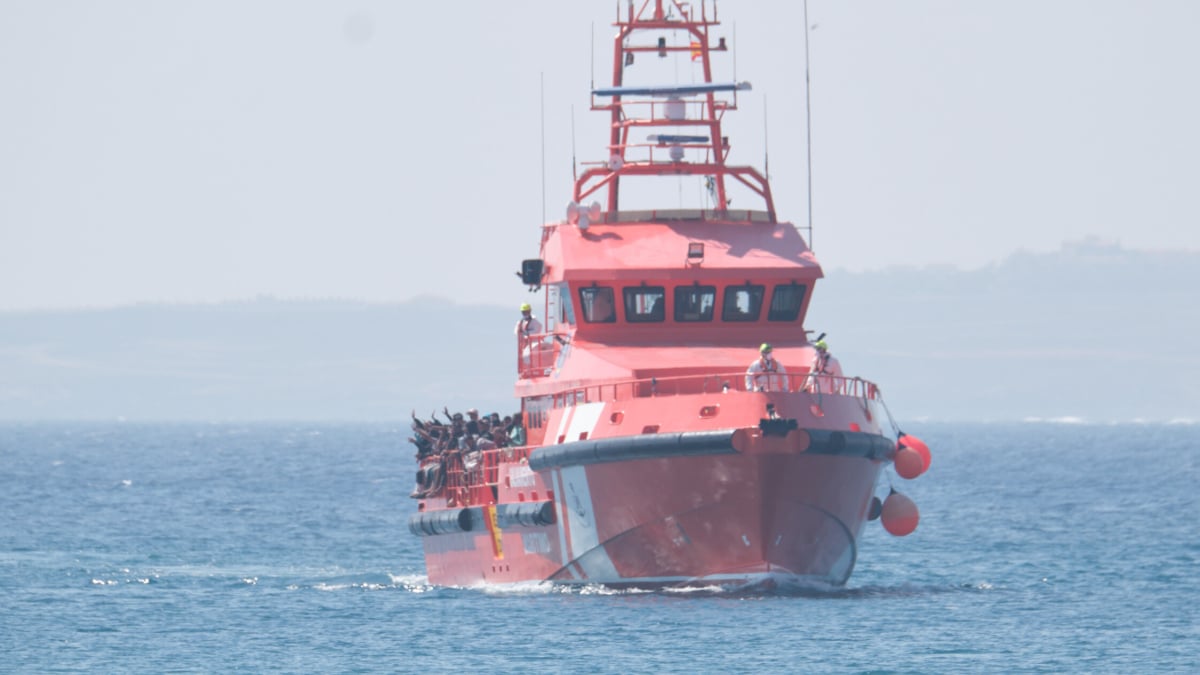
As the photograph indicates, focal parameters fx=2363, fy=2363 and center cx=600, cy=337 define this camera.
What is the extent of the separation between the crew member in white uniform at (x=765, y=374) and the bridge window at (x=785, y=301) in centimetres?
289

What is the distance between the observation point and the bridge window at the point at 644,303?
1516 inches

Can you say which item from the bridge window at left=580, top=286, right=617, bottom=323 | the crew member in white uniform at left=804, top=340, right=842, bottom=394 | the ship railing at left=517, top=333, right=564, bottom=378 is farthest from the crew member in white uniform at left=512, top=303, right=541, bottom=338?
the crew member in white uniform at left=804, top=340, right=842, bottom=394

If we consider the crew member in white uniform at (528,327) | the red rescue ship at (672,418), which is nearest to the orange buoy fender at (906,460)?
the red rescue ship at (672,418)

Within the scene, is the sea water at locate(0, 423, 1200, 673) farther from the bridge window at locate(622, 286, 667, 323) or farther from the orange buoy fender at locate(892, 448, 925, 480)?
the bridge window at locate(622, 286, 667, 323)

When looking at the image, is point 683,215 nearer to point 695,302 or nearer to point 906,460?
point 695,302

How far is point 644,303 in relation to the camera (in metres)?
38.6

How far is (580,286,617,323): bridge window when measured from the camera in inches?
1519

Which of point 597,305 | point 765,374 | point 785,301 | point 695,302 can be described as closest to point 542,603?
point 597,305

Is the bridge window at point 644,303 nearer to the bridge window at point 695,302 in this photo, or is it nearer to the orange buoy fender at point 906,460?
the bridge window at point 695,302

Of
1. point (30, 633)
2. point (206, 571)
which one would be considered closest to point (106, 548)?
point (206, 571)

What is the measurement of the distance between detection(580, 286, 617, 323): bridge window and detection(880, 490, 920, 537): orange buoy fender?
5378 millimetres

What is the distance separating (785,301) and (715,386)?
334 cm

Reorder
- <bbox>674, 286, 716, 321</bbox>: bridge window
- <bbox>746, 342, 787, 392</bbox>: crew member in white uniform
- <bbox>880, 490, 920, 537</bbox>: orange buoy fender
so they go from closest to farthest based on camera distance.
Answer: <bbox>746, 342, 787, 392</bbox>: crew member in white uniform, <bbox>880, 490, 920, 537</bbox>: orange buoy fender, <bbox>674, 286, 716, 321</bbox>: bridge window

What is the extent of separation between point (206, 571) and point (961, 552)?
53.6 ft
